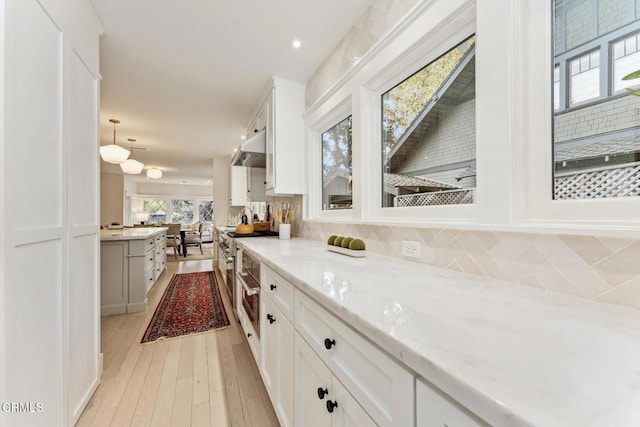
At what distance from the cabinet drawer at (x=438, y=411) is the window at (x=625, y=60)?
38.2 inches

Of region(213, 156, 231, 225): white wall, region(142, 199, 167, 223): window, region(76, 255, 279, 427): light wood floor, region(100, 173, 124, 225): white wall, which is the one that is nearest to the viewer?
region(76, 255, 279, 427): light wood floor

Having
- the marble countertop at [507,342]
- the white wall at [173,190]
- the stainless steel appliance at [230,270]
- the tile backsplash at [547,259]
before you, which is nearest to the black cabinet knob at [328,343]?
the marble countertop at [507,342]

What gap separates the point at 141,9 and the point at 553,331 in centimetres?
255

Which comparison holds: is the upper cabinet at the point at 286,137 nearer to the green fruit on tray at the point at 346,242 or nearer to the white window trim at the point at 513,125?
the green fruit on tray at the point at 346,242

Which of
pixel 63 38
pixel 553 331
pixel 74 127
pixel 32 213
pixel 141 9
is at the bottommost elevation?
pixel 553 331

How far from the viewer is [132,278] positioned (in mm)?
3236

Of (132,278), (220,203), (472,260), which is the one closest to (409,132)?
(472,260)

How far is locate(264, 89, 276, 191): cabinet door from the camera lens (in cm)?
266

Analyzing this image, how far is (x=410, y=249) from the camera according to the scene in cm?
139

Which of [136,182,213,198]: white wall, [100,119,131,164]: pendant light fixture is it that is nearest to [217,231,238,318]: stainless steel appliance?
[100,119,131,164]: pendant light fixture

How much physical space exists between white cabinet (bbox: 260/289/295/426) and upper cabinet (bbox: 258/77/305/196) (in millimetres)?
1326

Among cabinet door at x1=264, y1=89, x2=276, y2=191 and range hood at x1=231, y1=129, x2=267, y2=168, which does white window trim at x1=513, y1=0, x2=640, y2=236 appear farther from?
range hood at x1=231, y1=129, x2=267, y2=168

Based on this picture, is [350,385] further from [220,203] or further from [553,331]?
[220,203]

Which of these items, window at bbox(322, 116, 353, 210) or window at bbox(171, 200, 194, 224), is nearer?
window at bbox(322, 116, 353, 210)
